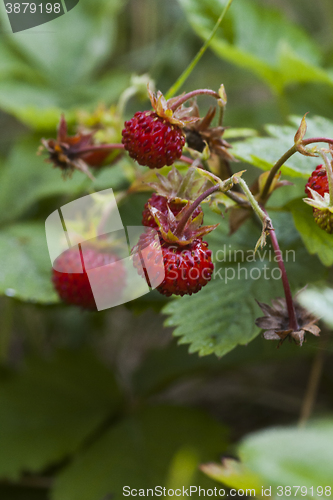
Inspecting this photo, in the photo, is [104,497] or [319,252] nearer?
[319,252]

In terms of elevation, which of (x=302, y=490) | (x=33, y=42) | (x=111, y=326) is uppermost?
(x=33, y=42)

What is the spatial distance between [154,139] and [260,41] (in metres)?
0.74

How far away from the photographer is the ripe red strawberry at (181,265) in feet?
1.12

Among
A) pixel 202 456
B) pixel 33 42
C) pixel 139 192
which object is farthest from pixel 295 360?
pixel 33 42

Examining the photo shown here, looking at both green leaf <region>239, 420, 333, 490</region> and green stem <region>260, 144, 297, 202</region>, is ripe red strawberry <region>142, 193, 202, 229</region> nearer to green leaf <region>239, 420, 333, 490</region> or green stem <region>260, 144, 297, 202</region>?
green stem <region>260, 144, 297, 202</region>

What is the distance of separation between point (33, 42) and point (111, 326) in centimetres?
75

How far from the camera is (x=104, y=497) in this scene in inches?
26.1

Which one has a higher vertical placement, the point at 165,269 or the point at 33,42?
the point at 33,42

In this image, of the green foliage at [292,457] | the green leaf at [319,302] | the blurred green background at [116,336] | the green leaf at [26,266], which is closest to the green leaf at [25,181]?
the blurred green background at [116,336]

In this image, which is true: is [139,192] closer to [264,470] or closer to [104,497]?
[264,470]

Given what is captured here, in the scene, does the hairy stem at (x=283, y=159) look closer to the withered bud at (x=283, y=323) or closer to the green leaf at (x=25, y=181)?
the withered bud at (x=283, y=323)

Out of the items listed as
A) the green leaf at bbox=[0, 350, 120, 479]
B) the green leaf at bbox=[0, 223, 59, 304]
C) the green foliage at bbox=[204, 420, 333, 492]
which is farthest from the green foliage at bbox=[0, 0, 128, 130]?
the green foliage at bbox=[204, 420, 333, 492]

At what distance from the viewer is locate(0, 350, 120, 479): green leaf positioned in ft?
2.53

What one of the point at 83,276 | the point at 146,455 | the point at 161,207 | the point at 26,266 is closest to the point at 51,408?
the point at 146,455
